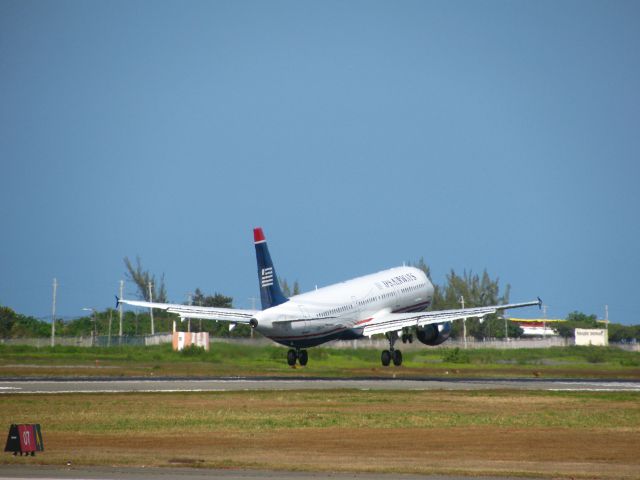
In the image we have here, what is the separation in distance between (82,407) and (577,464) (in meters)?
23.3

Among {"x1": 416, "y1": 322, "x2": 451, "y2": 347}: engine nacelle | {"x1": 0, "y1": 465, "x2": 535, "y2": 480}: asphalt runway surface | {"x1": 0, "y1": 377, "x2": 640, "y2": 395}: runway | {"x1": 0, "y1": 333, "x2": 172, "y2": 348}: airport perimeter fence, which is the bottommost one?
{"x1": 0, "y1": 465, "x2": 535, "y2": 480}: asphalt runway surface

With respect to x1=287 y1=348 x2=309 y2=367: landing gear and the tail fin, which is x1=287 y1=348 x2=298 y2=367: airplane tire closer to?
x1=287 y1=348 x2=309 y2=367: landing gear

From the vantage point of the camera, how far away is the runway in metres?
57.2

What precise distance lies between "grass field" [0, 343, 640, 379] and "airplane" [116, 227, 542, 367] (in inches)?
94.2

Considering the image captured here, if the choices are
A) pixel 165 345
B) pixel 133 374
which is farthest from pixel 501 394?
pixel 165 345

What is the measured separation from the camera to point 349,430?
39.0m

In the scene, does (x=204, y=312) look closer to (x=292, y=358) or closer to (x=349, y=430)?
(x=292, y=358)

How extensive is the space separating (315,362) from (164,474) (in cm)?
5790

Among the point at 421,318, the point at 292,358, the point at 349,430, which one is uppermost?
the point at 421,318

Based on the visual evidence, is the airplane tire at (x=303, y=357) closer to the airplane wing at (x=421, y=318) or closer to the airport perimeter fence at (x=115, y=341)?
the airplane wing at (x=421, y=318)

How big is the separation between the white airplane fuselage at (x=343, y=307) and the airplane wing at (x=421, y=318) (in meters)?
0.96

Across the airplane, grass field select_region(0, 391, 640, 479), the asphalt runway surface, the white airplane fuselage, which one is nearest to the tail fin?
the airplane

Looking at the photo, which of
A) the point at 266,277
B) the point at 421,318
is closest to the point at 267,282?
the point at 266,277

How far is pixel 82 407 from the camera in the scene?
154 feet
